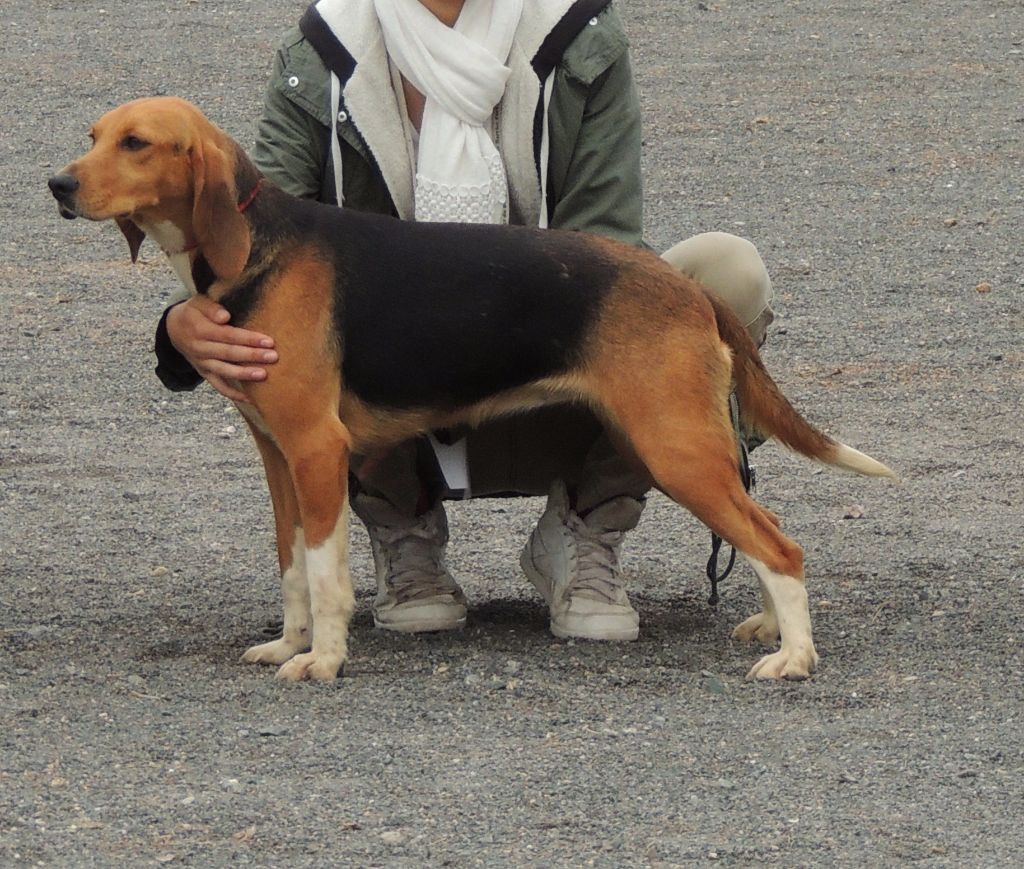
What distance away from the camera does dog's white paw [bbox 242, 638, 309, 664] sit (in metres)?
5.02

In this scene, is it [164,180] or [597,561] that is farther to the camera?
[597,561]

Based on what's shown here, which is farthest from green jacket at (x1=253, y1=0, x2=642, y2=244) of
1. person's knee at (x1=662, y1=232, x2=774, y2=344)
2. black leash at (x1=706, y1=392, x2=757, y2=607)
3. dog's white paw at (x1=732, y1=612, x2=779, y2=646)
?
dog's white paw at (x1=732, y1=612, x2=779, y2=646)

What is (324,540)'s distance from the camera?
187 inches

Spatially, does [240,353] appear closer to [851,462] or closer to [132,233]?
[132,233]

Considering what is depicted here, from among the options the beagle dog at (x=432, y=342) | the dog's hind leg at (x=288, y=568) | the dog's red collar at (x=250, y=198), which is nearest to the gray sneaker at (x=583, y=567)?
the beagle dog at (x=432, y=342)

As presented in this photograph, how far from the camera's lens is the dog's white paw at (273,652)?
5.02 metres

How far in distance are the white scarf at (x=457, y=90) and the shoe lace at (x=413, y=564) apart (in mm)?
916

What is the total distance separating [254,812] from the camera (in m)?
3.91

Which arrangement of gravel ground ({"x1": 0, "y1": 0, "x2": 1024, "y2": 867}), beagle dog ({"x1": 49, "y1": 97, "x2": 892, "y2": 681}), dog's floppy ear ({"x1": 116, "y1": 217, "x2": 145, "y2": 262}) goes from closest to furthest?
gravel ground ({"x1": 0, "y1": 0, "x2": 1024, "y2": 867}) < beagle dog ({"x1": 49, "y1": 97, "x2": 892, "y2": 681}) < dog's floppy ear ({"x1": 116, "y1": 217, "x2": 145, "y2": 262})

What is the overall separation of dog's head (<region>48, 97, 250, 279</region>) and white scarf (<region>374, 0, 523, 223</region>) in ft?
2.11

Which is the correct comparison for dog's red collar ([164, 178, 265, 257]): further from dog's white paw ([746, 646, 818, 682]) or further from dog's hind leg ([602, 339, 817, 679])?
dog's white paw ([746, 646, 818, 682])

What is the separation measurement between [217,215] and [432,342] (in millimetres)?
599

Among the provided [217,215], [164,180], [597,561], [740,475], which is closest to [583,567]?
[597,561]

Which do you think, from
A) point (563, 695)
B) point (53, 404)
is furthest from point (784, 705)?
point (53, 404)
